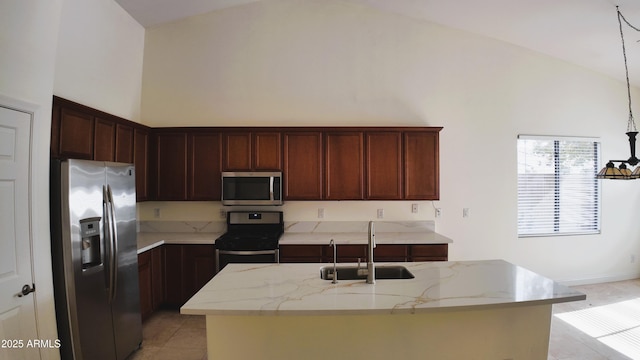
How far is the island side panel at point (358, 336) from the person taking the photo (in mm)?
1530

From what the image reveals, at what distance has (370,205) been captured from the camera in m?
3.76

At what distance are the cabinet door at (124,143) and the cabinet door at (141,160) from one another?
7cm

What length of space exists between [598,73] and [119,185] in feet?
20.8

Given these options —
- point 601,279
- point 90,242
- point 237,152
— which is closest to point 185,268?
point 90,242

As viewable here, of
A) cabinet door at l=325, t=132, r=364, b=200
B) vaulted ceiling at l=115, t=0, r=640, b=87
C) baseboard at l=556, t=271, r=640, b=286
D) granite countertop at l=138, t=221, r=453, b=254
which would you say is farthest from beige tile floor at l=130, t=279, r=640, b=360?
A: vaulted ceiling at l=115, t=0, r=640, b=87

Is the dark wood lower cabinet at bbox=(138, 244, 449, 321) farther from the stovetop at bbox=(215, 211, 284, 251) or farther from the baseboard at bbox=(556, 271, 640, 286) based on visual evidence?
the baseboard at bbox=(556, 271, 640, 286)

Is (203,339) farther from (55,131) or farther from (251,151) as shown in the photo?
(55,131)

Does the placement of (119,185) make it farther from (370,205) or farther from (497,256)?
(497,256)

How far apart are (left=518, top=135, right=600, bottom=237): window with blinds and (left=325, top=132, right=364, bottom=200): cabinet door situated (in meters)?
2.41

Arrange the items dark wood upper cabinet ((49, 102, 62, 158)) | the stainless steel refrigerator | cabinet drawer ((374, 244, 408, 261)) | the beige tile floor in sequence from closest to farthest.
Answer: the stainless steel refrigerator, dark wood upper cabinet ((49, 102, 62, 158)), the beige tile floor, cabinet drawer ((374, 244, 408, 261))

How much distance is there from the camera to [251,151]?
3.49 metres

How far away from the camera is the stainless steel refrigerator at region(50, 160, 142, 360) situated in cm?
194

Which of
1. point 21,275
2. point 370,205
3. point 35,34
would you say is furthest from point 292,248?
point 35,34

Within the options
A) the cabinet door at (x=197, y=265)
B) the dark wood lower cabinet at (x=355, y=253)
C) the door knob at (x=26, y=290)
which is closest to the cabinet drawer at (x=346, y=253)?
the dark wood lower cabinet at (x=355, y=253)
